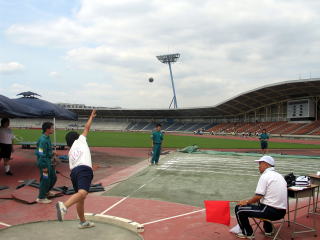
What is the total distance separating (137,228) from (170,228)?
26.3 inches

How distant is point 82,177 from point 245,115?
6759 centimetres

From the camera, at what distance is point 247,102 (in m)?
60.8

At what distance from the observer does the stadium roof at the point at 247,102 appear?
4770cm

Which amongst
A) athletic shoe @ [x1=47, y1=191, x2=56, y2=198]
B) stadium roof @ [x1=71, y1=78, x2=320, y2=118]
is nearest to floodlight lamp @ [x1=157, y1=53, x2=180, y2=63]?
stadium roof @ [x1=71, y1=78, x2=320, y2=118]

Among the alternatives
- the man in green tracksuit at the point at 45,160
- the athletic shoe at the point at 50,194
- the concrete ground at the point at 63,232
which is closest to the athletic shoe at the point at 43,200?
the man in green tracksuit at the point at 45,160

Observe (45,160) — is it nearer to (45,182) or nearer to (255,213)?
(45,182)

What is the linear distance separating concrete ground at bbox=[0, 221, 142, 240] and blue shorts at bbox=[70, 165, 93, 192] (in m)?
0.94

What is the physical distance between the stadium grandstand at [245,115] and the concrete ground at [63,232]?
43.5 m

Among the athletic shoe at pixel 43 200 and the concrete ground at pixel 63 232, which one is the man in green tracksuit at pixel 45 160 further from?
the concrete ground at pixel 63 232

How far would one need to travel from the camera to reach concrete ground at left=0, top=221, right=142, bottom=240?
5.43 metres

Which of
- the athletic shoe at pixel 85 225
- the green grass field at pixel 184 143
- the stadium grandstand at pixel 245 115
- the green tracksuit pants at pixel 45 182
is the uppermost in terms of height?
the stadium grandstand at pixel 245 115

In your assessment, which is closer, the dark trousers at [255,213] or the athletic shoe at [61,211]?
the athletic shoe at [61,211]

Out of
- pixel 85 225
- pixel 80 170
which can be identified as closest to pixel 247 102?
pixel 85 225

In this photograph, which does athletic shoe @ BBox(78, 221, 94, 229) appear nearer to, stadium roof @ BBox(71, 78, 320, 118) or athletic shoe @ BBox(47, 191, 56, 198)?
athletic shoe @ BBox(47, 191, 56, 198)
